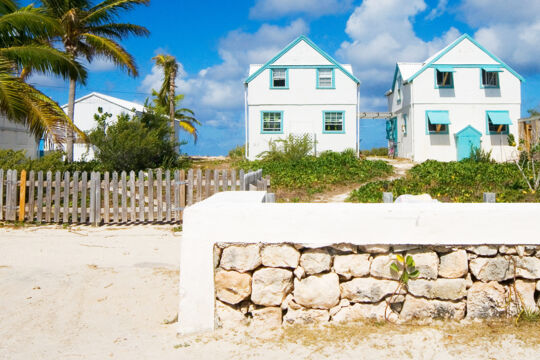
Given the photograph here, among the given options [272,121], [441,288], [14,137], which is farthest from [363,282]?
[272,121]

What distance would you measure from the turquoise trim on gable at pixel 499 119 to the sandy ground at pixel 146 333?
77.4 ft

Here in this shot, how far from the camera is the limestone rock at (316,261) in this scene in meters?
3.79

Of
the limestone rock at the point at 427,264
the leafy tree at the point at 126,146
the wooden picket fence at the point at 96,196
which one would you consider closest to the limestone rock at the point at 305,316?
the limestone rock at the point at 427,264

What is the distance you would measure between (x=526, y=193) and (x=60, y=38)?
61.9 feet

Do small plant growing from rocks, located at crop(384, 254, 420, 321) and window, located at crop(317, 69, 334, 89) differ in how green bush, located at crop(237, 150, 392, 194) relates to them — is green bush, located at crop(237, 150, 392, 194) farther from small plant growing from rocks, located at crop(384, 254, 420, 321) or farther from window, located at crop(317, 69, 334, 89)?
small plant growing from rocks, located at crop(384, 254, 420, 321)

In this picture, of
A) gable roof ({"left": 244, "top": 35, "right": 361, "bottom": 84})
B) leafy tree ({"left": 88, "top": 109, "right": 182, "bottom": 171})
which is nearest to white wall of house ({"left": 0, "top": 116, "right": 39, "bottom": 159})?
leafy tree ({"left": 88, "top": 109, "right": 182, "bottom": 171})

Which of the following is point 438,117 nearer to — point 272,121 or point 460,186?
point 272,121

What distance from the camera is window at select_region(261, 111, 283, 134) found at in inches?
1016

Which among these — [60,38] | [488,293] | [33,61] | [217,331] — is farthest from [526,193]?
[60,38]

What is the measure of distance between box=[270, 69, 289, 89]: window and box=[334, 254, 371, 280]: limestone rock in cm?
2278

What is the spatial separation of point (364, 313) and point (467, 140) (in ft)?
77.6

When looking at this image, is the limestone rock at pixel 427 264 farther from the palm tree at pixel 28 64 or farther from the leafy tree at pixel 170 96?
the leafy tree at pixel 170 96

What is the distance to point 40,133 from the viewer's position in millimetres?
13219

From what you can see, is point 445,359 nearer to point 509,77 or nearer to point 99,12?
point 99,12
